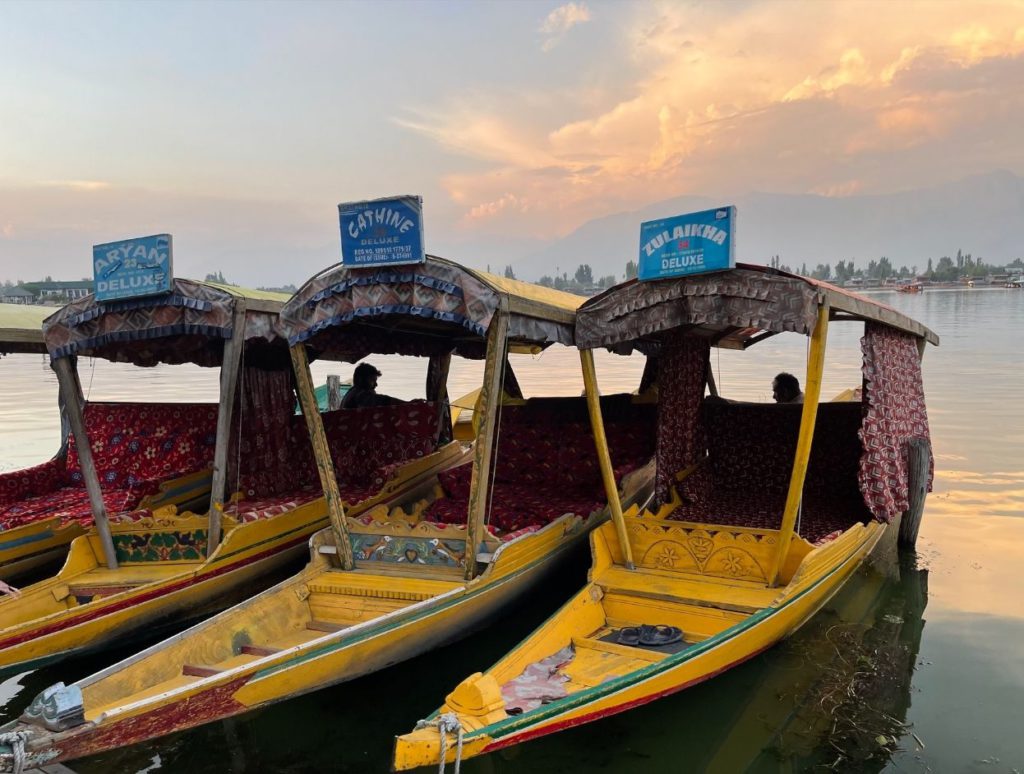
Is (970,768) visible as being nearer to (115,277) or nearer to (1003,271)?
(115,277)

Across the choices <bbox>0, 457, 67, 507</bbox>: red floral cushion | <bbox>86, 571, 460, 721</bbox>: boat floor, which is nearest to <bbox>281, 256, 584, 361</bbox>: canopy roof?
<bbox>86, 571, 460, 721</bbox>: boat floor

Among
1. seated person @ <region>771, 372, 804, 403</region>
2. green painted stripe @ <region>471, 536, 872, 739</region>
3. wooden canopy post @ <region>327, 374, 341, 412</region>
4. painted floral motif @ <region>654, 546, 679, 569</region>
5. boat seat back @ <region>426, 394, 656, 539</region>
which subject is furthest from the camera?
wooden canopy post @ <region>327, 374, 341, 412</region>

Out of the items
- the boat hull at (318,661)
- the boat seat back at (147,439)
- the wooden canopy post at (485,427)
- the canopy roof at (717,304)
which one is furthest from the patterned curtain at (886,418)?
the boat seat back at (147,439)

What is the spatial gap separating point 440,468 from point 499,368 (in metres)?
4.57

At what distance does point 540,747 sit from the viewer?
4426 mm

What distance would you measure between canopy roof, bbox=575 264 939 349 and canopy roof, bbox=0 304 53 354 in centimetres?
521

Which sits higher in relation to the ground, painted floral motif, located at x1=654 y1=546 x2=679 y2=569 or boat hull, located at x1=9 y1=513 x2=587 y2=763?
painted floral motif, located at x1=654 y1=546 x2=679 y2=569

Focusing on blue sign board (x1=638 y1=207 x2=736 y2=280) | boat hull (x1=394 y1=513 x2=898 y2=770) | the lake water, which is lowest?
the lake water

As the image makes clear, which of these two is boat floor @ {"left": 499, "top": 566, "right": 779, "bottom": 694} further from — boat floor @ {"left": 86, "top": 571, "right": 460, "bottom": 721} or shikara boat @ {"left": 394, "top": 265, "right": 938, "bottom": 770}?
boat floor @ {"left": 86, "top": 571, "right": 460, "bottom": 721}

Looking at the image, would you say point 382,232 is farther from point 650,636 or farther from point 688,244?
point 650,636

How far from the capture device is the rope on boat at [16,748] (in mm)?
3029

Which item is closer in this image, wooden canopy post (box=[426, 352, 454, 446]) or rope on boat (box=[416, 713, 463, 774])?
rope on boat (box=[416, 713, 463, 774])

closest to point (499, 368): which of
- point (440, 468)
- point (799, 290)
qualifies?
point (799, 290)

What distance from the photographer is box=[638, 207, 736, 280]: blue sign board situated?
4.81m
